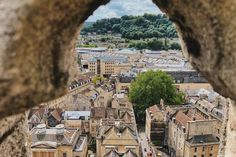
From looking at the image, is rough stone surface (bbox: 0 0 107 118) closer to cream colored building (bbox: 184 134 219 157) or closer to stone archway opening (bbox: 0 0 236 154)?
stone archway opening (bbox: 0 0 236 154)

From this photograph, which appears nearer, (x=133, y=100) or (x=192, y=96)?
(x=133, y=100)

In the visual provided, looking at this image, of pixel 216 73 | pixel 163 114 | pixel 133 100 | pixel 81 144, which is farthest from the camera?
pixel 133 100

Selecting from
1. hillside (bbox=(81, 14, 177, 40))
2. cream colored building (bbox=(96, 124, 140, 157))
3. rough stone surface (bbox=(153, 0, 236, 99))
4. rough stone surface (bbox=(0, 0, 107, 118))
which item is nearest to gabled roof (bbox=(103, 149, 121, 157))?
cream colored building (bbox=(96, 124, 140, 157))

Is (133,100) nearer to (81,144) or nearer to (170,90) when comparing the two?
(170,90)

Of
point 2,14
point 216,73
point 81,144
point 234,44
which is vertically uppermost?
point 2,14

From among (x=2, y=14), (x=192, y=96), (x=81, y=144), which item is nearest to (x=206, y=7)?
(x=2, y=14)

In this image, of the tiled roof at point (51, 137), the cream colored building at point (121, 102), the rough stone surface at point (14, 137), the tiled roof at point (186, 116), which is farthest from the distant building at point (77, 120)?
the rough stone surface at point (14, 137)
